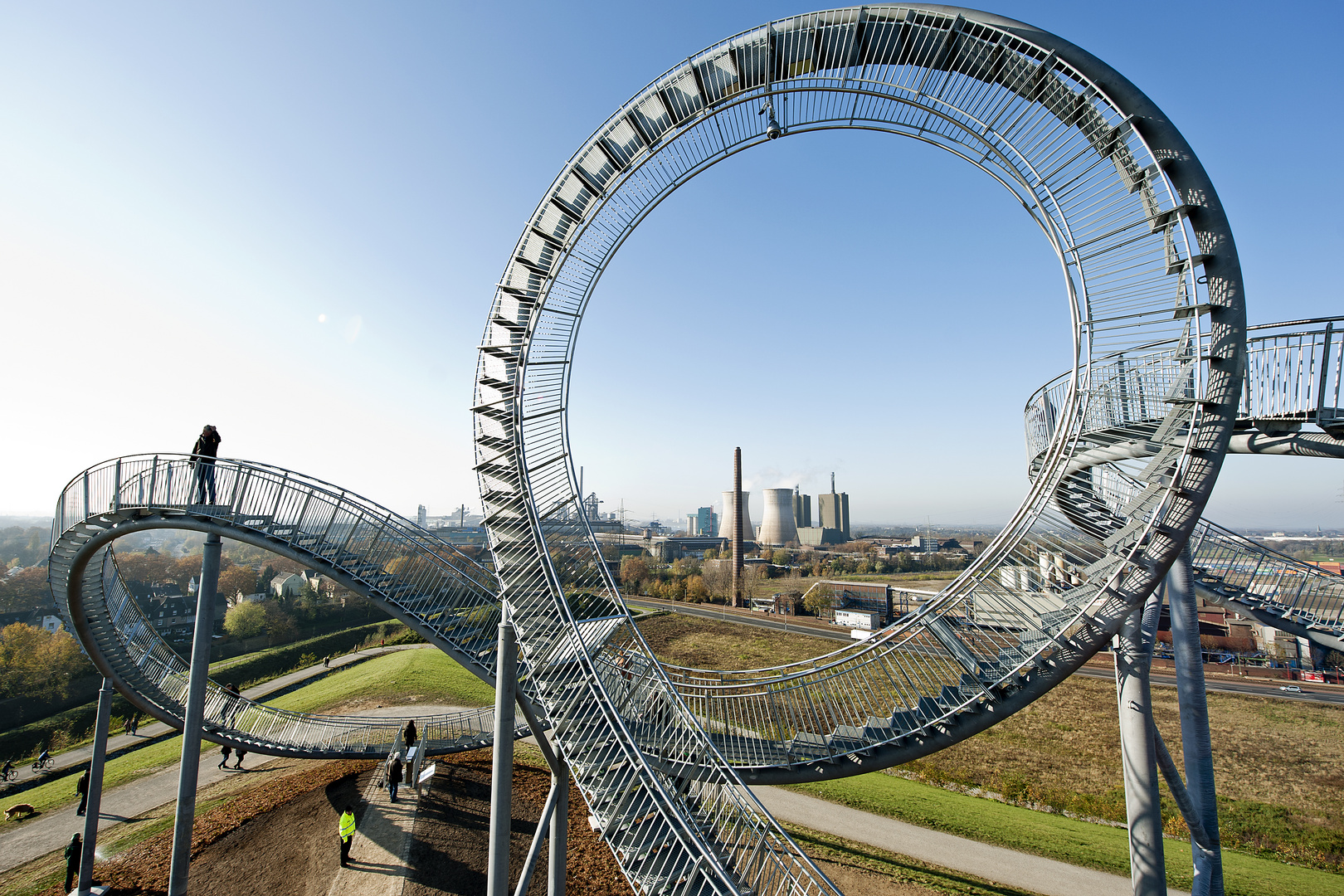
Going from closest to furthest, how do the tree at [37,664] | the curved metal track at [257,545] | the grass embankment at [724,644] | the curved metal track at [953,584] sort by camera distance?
the curved metal track at [953,584], the curved metal track at [257,545], the tree at [37,664], the grass embankment at [724,644]

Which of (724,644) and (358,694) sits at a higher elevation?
(358,694)

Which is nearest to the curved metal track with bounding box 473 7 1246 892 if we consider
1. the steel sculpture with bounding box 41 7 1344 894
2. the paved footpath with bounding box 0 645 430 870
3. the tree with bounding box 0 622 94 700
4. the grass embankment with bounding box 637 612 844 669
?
the steel sculpture with bounding box 41 7 1344 894

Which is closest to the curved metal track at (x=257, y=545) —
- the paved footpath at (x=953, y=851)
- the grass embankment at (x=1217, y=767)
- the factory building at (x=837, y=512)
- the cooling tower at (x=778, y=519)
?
the paved footpath at (x=953, y=851)

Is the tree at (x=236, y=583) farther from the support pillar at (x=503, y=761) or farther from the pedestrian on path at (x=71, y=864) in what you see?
the support pillar at (x=503, y=761)

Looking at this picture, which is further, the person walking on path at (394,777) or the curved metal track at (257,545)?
the person walking on path at (394,777)

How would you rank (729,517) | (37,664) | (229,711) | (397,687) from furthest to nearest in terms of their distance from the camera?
(729,517), (37,664), (397,687), (229,711)

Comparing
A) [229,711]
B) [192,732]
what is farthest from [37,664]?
[192,732]

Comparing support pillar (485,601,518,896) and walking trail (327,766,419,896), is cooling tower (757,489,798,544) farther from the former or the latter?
support pillar (485,601,518,896)

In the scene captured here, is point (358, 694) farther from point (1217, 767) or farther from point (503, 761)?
point (1217, 767)

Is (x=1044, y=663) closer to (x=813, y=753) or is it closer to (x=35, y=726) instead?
(x=813, y=753)
